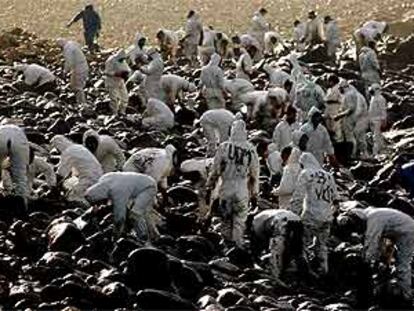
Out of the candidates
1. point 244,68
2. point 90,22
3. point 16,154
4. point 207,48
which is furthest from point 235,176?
point 90,22

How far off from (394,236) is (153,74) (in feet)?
32.6

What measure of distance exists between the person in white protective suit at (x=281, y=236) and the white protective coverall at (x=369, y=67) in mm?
11343

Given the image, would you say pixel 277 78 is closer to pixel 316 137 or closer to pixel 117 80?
pixel 117 80

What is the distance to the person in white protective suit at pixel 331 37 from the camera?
29734mm

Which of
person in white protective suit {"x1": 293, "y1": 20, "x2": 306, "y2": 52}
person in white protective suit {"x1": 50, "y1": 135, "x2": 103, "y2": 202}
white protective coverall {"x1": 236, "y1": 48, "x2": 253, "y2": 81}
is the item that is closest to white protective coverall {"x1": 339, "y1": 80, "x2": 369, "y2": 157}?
white protective coverall {"x1": 236, "y1": 48, "x2": 253, "y2": 81}

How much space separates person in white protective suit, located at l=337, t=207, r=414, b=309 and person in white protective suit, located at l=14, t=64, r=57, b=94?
43.5 feet

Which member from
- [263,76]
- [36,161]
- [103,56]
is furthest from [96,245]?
[103,56]

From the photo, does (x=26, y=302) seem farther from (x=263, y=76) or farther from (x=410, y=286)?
(x=263, y=76)

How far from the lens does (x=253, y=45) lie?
29469mm

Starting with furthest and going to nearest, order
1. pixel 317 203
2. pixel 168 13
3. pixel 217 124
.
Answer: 1. pixel 168 13
2. pixel 217 124
3. pixel 317 203

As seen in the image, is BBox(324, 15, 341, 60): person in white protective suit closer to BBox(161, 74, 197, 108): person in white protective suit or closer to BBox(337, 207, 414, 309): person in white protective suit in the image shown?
BBox(161, 74, 197, 108): person in white protective suit

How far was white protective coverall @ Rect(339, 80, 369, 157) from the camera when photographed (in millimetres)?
20703

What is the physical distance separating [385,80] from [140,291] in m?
18.0

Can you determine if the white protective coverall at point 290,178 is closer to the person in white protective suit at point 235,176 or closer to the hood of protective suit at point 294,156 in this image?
the hood of protective suit at point 294,156
